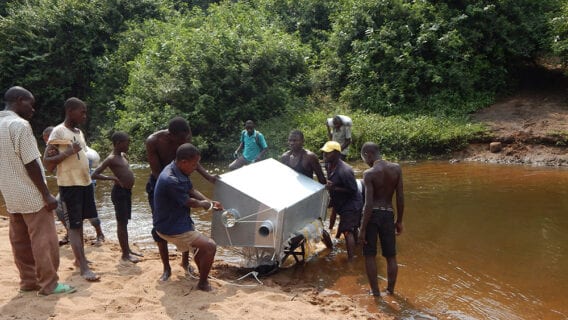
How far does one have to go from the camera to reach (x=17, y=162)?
4.39m

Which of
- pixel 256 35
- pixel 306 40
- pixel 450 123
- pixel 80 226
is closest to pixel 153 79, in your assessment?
pixel 256 35

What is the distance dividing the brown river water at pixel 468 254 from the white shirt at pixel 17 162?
2935 millimetres

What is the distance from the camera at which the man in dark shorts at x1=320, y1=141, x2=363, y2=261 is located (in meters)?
6.45

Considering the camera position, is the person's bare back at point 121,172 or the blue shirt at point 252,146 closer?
the person's bare back at point 121,172

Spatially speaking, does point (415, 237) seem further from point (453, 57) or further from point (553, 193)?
point (453, 57)

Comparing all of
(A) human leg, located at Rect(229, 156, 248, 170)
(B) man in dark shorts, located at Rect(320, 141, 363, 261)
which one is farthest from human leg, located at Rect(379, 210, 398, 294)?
(A) human leg, located at Rect(229, 156, 248, 170)

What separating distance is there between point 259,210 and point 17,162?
7.97ft

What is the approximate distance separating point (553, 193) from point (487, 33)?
30.0 ft

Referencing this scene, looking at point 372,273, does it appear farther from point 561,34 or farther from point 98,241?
point 561,34

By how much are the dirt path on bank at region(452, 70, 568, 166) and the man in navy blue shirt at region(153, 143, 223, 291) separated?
10747 millimetres

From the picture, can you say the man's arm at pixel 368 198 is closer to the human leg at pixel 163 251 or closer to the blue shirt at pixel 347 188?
the blue shirt at pixel 347 188

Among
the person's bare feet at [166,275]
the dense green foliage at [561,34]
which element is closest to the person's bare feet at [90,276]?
the person's bare feet at [166,275]

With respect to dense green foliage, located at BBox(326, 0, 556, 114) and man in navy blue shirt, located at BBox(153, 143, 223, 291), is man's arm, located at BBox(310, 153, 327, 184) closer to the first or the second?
man in navy blue shirt, located at BBox(153, 143, 223, 291)

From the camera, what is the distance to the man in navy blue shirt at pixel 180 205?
4656 mm
